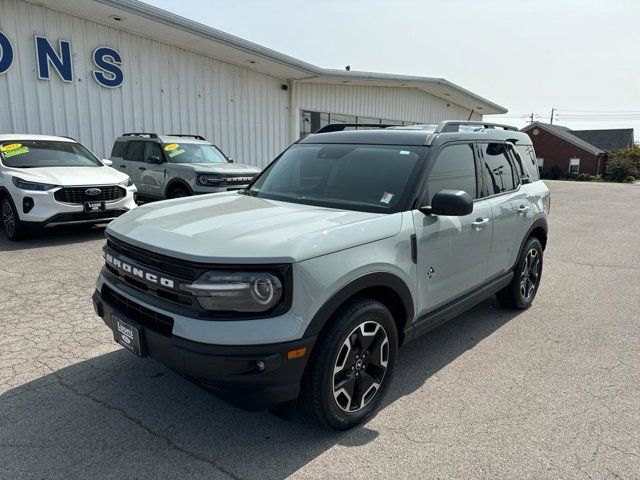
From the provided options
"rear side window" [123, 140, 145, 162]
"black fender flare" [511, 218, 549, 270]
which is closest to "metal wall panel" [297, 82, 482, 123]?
"rear side window" [123, 140, 145, 162]

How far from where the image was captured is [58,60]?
11789 mm

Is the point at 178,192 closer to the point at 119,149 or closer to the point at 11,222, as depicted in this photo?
the point at 119,149

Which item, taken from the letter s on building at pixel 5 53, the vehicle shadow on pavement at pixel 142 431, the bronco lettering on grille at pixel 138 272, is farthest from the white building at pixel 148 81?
the vehicle shadow on pavement at pixel 142 431

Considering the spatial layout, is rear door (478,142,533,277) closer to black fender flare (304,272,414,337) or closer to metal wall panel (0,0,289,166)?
black fender flare (304,272,414,337)

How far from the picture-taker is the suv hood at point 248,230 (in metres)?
2.41

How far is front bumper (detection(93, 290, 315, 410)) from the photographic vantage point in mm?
2295

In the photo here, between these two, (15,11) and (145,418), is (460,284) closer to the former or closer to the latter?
(145,418)

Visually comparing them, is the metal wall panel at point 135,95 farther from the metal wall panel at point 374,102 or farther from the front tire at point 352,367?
the front tire at point 352,367

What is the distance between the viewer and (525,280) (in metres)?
5.06

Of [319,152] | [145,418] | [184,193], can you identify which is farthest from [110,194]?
[145,418]

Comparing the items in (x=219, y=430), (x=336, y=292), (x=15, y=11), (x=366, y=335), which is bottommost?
(x=219, y=430)

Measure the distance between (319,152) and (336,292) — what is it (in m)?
1.81

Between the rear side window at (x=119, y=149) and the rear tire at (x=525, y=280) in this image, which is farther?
the rear side window at (x=119, y=149)

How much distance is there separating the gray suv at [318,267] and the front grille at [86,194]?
15.2 ft
